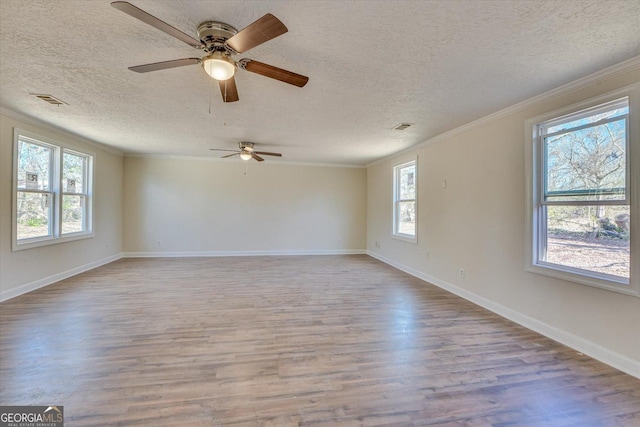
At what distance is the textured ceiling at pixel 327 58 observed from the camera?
1622mm

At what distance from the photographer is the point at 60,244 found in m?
4.49

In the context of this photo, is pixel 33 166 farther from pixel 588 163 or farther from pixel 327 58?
pixel 588 163

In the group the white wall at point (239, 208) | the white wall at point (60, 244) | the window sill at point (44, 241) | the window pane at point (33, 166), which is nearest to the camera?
the white wall at point (60, 244)

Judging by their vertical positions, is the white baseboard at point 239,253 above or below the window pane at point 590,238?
below

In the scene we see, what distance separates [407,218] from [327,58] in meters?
4.20

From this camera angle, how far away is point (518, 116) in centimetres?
307

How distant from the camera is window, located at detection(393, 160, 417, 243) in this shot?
5.41 meters

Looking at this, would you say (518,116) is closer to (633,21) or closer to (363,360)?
(633,21)

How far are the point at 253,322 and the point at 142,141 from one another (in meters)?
4.17

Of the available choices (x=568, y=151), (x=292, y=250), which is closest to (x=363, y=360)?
(x=568, y=151)

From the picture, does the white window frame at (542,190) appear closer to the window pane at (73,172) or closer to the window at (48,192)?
the window at (48,192)

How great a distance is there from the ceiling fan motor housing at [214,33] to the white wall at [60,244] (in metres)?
3.66

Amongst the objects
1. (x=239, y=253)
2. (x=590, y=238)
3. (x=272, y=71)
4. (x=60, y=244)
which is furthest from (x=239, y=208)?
(x=590, y=238)

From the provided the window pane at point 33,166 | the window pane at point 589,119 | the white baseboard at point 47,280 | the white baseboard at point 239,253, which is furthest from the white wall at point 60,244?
the window pane at point 589,119
